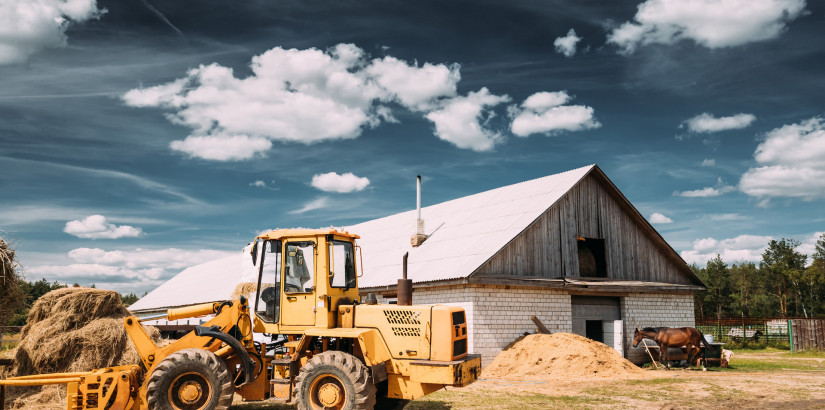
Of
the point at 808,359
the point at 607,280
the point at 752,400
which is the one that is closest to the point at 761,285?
the point at 808,359

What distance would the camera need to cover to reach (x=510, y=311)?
2023 centimetres

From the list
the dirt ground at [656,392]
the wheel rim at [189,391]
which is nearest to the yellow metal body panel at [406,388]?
the dirt ground at [656,392]

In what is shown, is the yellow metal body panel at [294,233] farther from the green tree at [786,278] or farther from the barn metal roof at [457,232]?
the green tree at [786,278]

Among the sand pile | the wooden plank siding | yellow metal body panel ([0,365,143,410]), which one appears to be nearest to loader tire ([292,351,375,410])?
yellow metal body panel ([0,365,143,410])

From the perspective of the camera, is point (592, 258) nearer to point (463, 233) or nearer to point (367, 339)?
point (463, 233)

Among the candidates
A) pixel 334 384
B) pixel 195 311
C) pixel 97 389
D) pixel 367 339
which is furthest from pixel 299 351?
pixel 97 389

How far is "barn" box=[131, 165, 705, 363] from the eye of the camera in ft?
65.7

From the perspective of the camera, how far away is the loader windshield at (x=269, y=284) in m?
10.1

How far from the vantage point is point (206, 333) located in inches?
392

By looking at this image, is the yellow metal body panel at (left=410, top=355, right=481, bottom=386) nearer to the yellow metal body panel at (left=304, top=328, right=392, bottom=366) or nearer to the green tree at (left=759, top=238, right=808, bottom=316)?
the yellow metal body panel at (left=304, top=328, right=392, bottom=366)

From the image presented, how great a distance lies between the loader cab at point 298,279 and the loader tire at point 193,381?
3.46 feet

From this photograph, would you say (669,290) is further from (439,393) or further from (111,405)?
(111,405)

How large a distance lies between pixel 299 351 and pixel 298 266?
4.43 ft

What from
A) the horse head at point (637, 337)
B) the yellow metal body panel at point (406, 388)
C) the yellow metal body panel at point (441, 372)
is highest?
the yellow metal body panel at point (441, 372)
